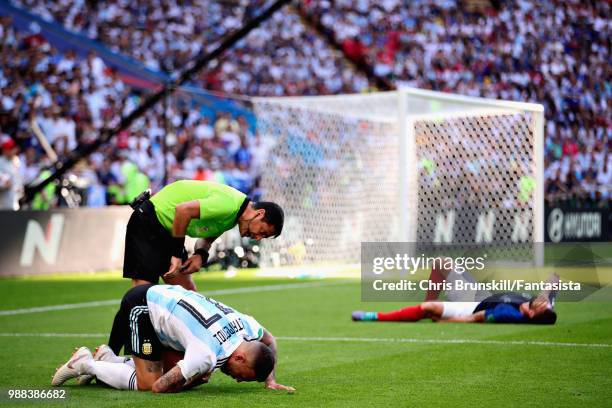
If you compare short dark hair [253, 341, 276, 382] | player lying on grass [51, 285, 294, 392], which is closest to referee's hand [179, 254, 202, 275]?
player lying on grass [51, 285, 294, 392]

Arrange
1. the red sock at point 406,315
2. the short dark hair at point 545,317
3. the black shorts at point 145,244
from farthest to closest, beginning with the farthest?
the red sock at point 406,315 < the short dark hair at point 545,317 < the black shorts at point 145,244

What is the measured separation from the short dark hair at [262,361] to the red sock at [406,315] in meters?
4.91

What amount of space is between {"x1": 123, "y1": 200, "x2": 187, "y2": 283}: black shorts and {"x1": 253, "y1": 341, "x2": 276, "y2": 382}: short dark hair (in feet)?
5.72

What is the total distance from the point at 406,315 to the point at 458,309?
1.96 ft

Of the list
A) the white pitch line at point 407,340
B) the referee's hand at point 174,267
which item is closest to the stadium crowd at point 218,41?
the white pitch line at point 407,340

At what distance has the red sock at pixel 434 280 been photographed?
1124 cm

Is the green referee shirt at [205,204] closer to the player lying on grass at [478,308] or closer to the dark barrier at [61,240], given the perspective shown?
the player lying on grass at [478,308]

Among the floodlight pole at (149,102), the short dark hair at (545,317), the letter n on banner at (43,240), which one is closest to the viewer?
the short dark hair at (545,317)

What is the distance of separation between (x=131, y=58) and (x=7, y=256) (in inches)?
483

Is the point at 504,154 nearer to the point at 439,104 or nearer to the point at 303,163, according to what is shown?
the point at 439,104

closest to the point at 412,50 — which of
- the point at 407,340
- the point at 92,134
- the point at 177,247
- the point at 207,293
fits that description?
the point at 92,134

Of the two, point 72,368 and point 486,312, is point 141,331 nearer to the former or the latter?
point 72,368

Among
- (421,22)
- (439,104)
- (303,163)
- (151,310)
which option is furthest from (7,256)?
(421,22)

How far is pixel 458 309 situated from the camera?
11547mm
